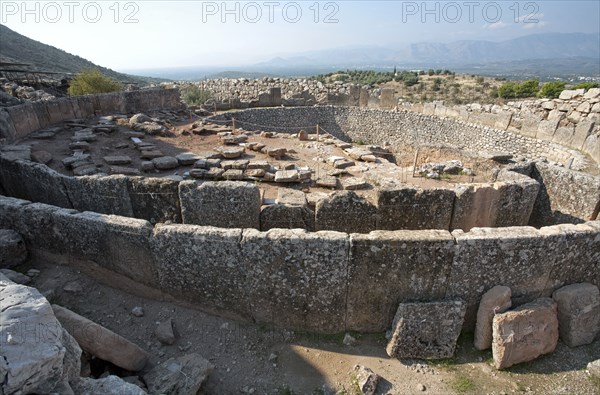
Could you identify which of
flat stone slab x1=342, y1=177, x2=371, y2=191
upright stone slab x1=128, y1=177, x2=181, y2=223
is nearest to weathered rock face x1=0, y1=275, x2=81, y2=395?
upright stone slab x1=128, y1=177, x2=181, y2=223

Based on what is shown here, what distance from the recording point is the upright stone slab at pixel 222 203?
629cm

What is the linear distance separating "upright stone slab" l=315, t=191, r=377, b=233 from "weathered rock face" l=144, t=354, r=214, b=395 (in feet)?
10.1

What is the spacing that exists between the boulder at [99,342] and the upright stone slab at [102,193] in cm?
310

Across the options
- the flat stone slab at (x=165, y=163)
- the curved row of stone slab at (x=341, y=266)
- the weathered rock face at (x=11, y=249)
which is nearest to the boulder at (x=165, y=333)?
the curved row of stone slab at (x=341, y=266)

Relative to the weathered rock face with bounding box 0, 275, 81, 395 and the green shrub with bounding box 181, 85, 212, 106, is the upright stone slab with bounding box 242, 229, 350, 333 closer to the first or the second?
the weathered rock face with bounding box 0, 275, 81, 395

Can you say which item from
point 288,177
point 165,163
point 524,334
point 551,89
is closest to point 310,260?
point 524,334

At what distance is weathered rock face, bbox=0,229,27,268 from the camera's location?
5.34 meters

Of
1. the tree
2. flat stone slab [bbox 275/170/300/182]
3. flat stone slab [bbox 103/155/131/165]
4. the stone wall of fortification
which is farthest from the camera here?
the tree

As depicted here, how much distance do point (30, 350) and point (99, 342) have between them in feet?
4.72

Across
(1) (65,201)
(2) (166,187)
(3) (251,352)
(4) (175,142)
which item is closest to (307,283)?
(3) (251,352)

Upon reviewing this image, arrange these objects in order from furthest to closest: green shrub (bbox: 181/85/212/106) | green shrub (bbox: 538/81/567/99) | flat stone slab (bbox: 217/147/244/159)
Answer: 1. green shrub (bbox: 181/85/212/106)
2. green shrub (bbox: 538/81/567/99)
3. flat stone slab (bbox: 217/147/244/159)

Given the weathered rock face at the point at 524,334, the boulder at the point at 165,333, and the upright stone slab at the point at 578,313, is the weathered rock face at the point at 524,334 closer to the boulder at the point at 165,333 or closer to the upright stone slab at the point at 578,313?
the upright stone slab at the point at 578,313

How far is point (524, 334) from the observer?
14.1ft

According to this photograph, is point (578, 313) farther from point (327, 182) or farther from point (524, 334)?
point (327, 182)
